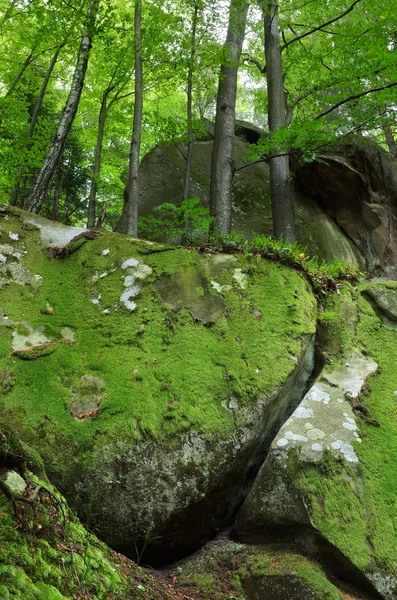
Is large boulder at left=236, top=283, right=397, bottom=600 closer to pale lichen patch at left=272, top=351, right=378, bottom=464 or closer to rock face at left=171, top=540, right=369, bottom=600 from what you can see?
pale lichen patch at left=272, top=351, right=378, bottom=464

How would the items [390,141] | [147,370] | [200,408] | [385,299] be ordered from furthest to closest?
[390,141], [385,299], [147,370], [200,408]

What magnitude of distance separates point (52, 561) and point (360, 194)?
39.9 feet

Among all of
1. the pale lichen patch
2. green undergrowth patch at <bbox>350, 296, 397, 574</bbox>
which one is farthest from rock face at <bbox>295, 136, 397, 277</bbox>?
the pale lichen patch

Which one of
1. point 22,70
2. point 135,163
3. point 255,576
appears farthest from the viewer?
point 22,70

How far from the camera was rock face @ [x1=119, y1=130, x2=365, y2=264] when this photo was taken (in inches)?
425

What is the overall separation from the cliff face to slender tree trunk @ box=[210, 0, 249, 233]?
3267 mm

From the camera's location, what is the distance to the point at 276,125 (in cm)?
993

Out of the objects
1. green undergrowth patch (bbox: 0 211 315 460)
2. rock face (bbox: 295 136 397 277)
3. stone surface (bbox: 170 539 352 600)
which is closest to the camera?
stone surface (bbox: 170 539 352 600)

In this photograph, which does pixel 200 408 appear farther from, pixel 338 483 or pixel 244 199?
pixel 244 199

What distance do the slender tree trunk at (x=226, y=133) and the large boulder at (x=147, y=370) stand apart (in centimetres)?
327

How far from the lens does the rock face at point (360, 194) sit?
1164 cm

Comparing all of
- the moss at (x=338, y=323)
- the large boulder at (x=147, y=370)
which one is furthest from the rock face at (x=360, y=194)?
the large boulder at (x=147, y=370)

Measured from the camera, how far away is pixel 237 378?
14.4 ft

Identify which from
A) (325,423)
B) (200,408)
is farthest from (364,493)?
(200,408)
